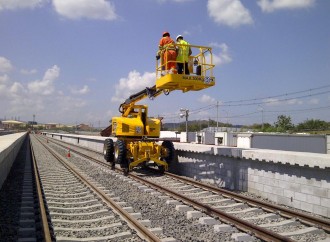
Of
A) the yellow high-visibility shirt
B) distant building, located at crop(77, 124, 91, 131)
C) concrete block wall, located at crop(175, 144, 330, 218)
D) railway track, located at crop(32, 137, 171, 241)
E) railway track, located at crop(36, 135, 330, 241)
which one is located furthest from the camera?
distant building, located at crop(77, 124, 91, 131)

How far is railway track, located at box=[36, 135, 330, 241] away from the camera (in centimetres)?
642

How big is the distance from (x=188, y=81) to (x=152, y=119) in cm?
625

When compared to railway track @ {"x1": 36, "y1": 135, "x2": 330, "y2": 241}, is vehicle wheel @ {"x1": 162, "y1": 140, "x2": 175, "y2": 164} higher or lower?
higher

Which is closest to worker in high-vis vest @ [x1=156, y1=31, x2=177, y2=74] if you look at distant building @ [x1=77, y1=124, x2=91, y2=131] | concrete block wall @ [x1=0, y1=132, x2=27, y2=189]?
concrete block wall @ [x1=0, y1=132, x2=27, y2=189]

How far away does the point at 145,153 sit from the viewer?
15125 millimetres

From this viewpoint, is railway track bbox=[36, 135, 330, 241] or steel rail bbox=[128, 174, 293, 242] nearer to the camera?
steel rail bbox=[128, 174, 293, 242]

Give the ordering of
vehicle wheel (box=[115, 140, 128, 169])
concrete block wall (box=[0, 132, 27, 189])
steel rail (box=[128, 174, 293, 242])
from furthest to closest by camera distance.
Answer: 1. vehicle wheel (box=[115, 140, 128, 169])
2. concrete block wall (box=[0, 132, 27, 189])
3. steel rail (box=[128, 174, 293, 242])

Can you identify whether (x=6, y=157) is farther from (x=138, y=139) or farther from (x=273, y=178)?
(x=273, y=178)

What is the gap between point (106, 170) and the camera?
16906mm

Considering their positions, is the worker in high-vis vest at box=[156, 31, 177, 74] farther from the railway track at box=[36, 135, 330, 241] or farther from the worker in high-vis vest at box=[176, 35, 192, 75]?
the railway track at box=[36, 135, 330, 241]

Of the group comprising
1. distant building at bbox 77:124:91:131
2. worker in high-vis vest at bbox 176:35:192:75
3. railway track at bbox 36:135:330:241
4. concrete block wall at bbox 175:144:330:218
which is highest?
worker in high-vis vest at bbox 176:35:192:75

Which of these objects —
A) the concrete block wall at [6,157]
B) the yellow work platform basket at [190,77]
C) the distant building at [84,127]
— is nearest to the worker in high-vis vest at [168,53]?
the yellow work platform basket at [190,77]

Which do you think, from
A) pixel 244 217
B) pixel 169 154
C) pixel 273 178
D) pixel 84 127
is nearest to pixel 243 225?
pixel 244 217

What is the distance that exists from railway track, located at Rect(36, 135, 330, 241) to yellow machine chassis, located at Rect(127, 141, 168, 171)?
154 inches
